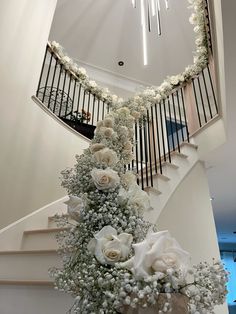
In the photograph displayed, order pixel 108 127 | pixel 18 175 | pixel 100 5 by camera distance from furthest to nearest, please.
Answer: pixel 100 5
pixel 18 175
pixel 108 127

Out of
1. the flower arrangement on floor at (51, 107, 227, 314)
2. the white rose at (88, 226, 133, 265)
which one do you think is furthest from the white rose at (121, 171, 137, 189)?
the white rose at (88, 226, 133, 265)

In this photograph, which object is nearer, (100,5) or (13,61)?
(13,61)

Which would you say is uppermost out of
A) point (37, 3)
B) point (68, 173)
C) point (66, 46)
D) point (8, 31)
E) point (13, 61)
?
point (66, 46)

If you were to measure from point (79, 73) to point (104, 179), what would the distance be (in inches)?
131

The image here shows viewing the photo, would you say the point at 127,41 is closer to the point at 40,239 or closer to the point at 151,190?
the point at 151,190

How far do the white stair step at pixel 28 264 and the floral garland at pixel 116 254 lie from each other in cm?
64

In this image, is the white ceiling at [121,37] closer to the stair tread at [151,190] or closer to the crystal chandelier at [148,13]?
the crystal chandelier at [148,13]

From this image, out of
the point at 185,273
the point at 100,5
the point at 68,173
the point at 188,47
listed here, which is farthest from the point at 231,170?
the point at 100,5

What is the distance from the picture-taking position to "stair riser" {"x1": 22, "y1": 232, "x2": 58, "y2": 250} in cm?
229

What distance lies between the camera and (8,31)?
3049 mm

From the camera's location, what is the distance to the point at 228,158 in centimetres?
368

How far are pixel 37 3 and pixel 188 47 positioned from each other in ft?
14.6

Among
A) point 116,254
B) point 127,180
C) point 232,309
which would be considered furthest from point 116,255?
point 232,309

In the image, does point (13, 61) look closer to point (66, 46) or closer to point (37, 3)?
point (37, 3)
